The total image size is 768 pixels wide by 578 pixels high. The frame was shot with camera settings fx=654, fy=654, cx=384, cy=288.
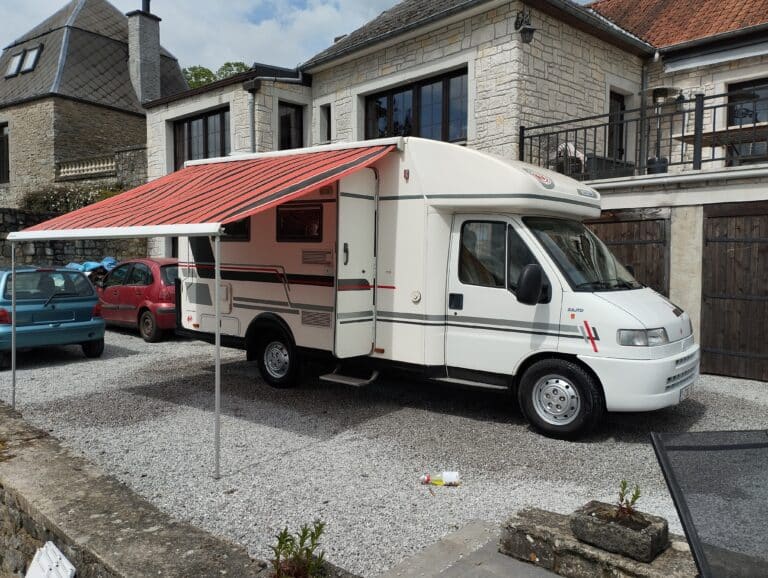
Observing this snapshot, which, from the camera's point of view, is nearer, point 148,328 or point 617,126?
point 148,328

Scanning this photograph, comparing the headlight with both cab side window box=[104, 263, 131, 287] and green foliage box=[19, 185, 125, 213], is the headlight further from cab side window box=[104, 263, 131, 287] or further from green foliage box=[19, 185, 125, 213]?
green foliage box=[19, 185, 125, 213]

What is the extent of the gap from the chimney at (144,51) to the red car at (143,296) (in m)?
16.8

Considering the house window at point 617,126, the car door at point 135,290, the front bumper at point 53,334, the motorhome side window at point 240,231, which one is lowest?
the front bumper at point 53,334

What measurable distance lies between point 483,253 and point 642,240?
153 inches

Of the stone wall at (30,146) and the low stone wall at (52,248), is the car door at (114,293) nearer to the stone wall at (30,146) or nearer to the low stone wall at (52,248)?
the low stone wall at (52,248)

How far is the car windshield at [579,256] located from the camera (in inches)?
243

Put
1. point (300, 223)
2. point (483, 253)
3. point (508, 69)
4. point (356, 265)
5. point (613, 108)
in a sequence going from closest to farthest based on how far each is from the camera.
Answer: point (483, 253), point (356, 265), point (300, 223), point (508, 69), point (613, 108)

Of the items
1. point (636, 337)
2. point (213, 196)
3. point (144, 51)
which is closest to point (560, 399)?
point (636, 337)

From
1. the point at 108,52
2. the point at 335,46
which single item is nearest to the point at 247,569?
the point at 335,46

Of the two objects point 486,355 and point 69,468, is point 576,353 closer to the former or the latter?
point 486,355

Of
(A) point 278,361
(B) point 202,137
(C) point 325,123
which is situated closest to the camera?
(A) point 278,361

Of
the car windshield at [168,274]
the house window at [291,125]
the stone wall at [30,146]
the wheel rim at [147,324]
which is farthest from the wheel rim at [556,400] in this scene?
the stone wall at [30,146]

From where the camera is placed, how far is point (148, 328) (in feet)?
38.3

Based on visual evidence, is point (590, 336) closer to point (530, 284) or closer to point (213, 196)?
point (530, 284)
